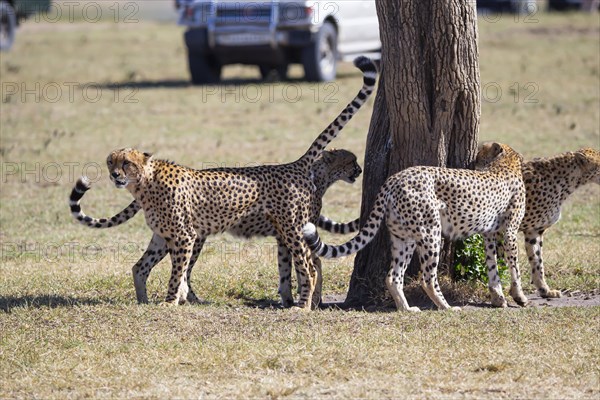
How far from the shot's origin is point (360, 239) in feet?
24.4

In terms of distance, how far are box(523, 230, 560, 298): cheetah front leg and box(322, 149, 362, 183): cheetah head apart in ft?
4.51

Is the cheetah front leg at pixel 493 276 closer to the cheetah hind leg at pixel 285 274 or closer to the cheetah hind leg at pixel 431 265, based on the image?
the cheetah hind leg at pixel 431 265

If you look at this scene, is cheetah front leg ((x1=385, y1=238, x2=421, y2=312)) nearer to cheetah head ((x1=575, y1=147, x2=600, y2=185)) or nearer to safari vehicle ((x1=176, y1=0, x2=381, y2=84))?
cheetah head ((x1=575, y1=147, x2=600, y2=185))

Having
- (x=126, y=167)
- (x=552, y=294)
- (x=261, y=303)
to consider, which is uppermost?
(x=126, y=167)

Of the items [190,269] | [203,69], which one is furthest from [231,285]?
[203,69]

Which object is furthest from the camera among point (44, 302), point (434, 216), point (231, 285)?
point (231, 285)

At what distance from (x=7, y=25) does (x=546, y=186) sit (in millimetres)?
18057

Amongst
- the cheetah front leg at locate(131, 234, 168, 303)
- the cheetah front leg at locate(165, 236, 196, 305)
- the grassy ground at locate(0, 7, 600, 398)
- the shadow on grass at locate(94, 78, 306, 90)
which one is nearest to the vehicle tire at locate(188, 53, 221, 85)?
the shadow on grass at locate(94, 78, 306, 90)

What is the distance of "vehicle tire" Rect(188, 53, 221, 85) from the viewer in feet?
63.2

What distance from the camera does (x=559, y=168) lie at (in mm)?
8227

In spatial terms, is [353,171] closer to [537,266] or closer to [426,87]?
[426,87]

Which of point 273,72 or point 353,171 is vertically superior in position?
point 353,171

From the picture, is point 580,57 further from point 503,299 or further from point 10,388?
point 10,388

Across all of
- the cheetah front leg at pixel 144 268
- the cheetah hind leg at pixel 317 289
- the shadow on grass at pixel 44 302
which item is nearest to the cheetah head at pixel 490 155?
the cheetah hind leg at pixel 317 289
